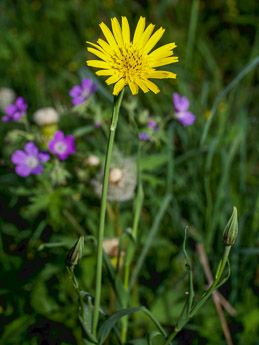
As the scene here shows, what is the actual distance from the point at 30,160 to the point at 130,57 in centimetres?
71

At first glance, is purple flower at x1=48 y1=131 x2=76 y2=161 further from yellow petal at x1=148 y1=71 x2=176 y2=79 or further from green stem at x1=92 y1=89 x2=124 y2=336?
yellow petal at x1=148 y1=71 x2=176 y2=79

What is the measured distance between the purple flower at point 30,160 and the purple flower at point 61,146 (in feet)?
0.18

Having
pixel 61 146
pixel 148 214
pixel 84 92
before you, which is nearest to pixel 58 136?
pixel 61 146

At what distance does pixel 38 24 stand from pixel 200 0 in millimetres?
1271

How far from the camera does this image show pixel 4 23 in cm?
296

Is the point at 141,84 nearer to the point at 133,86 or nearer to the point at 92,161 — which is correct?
the point at 133,86

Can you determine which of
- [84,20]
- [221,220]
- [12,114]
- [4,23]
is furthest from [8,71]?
[221,220]

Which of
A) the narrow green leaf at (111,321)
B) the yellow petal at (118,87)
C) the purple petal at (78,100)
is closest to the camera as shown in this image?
the yellow petal at (118,87)

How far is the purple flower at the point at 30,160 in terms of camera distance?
149 cm

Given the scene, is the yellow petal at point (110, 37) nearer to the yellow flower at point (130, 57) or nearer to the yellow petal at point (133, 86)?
the yellow flower at point (130, 57)

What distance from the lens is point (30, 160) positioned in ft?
4.99

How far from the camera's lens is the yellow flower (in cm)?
88

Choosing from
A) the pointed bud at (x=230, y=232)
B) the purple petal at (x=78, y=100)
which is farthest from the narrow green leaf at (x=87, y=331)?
the purple petal at (x=78, y=100)

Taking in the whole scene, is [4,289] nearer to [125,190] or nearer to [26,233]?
[26,233]
